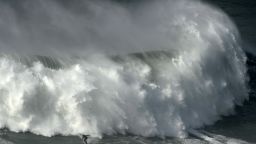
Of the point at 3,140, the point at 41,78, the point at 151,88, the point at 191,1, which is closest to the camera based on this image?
the point at 3,140

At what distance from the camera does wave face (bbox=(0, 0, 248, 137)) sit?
2394 cm

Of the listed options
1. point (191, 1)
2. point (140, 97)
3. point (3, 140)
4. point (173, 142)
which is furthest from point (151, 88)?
point (191, 1)

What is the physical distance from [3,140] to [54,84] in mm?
2901

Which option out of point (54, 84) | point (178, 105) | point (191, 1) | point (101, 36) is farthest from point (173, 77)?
point (191, 1)

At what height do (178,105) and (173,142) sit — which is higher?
(178,105)

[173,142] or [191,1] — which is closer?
[173,142]

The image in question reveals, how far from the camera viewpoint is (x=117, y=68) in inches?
1021

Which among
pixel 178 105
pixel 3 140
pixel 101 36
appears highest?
pixel 101 36

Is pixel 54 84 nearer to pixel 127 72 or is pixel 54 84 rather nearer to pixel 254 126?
pixel 127 72

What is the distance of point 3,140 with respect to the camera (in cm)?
2258

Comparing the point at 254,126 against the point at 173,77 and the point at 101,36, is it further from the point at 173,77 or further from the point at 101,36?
the point at 101,36

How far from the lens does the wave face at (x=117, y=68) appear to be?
23.9 metres

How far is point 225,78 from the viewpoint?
3008 centimetres

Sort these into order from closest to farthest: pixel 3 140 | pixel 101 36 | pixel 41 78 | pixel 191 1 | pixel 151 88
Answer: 1. pixel 3 140
2. pixel 41 78
3. pixel 151 88
4. pixel 101 36
5. pixel 191 1
